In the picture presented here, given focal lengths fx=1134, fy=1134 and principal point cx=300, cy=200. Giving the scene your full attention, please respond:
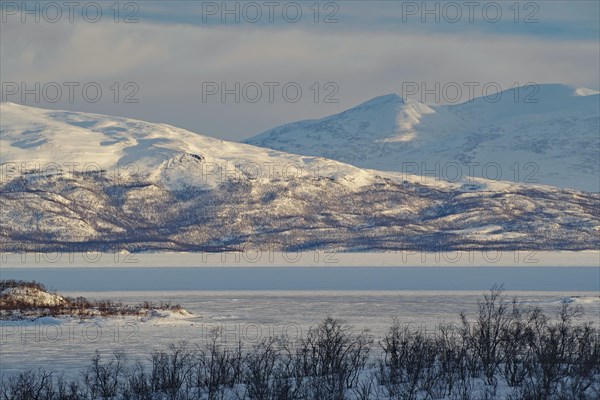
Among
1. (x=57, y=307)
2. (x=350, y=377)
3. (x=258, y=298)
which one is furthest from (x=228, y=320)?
(x=350, y=377)

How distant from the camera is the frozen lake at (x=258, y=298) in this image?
2394 inches

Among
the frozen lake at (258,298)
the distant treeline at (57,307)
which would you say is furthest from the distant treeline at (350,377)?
the distant treeline at (57,307)

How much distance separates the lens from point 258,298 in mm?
97250

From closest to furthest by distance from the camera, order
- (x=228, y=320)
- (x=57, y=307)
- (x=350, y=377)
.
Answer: (x=350, y=377) → (x=228, y=320) → (x=57, y=307)

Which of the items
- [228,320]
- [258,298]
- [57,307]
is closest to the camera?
[228,320]

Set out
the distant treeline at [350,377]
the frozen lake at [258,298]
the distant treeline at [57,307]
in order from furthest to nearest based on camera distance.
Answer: the distant treeline at [57,307], the frozen lake at [258,298], the distant treeline at [350,377]

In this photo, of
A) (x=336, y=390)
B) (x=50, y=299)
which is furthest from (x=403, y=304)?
(x=336, y=390)

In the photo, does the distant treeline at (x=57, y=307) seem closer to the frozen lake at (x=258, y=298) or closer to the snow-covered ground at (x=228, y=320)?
the snow-covered ground at (x=228, y=320)

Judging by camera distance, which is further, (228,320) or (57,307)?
(57,307)

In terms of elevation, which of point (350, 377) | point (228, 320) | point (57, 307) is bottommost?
point (350, 377)

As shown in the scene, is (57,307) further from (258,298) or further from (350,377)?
(350,377)

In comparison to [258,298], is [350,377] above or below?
below

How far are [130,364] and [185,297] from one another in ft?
158

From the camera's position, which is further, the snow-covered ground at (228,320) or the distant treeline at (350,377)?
the snow-covered ground at (228,320)
